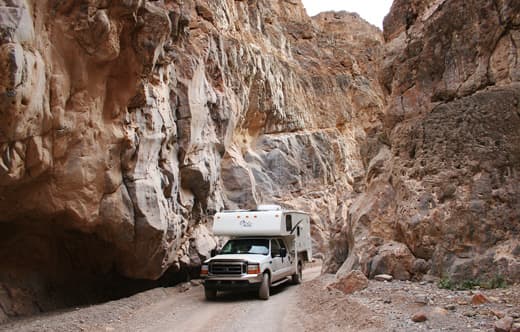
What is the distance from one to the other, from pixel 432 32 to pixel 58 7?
958 centimetres

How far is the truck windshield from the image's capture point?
1373 cm

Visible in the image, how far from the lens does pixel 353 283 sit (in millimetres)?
10273

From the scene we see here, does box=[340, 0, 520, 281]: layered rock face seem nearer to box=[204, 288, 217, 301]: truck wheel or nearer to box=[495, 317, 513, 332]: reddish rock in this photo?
box=[495, 317, 513, 332]: reddish rock

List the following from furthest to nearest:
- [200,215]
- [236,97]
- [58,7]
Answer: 1. [236,97]
2. [200,215]
3. [58,7]

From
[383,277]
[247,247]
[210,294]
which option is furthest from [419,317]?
[247,247]

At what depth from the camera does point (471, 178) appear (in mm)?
10344

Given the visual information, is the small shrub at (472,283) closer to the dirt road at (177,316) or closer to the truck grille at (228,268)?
the dirt road at (177,316)

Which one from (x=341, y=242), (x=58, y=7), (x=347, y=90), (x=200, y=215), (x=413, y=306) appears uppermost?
(x=347, y=90)

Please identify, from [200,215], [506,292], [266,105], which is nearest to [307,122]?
[266,105]

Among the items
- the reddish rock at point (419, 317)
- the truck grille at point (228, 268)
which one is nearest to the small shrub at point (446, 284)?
the reddish rock at point (419, 317)

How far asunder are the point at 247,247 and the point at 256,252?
44cm

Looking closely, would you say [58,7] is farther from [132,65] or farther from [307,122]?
[307,122]

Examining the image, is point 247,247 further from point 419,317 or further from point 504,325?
point 504,325

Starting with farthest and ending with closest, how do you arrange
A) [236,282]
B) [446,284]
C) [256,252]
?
1. [256,252]
2. [236,282]
3. [446,284]
